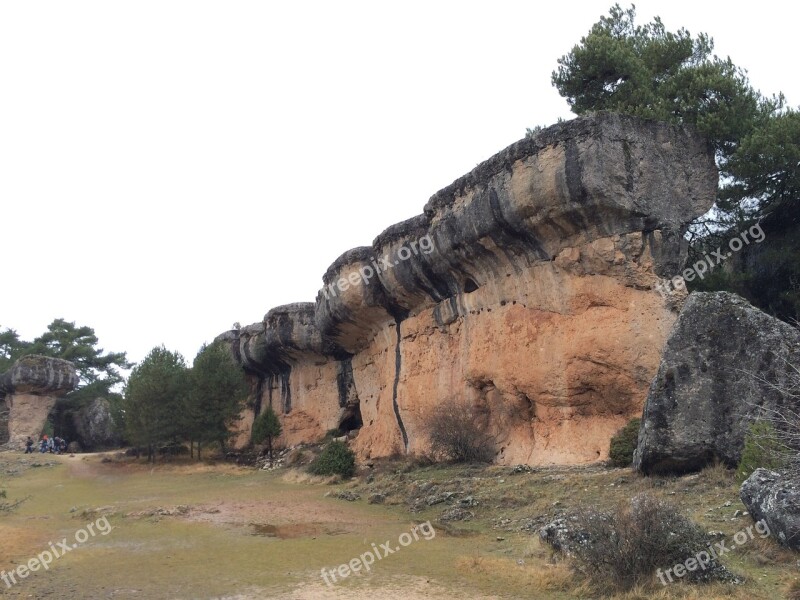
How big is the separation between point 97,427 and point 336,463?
85.7 ft

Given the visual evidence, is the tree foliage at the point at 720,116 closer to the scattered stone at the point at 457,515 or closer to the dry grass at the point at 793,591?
the scattered stone at the point at 457,515

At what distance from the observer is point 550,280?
1552 centimetres

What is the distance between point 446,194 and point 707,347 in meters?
9.17

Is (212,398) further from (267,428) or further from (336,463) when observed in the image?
(336,463)

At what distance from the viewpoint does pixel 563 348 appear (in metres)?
14.8

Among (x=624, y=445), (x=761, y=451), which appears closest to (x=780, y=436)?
(x=761, y=451)

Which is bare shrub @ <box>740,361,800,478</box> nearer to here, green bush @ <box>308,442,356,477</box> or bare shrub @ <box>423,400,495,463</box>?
bare shrub @ <box>423,400,495,463</box>

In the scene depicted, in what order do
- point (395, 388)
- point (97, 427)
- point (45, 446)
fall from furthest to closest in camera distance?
point (97, 427) < point (45, 446) < point (395, 388)

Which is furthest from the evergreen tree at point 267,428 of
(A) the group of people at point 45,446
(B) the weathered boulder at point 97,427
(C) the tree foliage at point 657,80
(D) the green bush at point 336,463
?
(C) the tree foliage at point 657,80

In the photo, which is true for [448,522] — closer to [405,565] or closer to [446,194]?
[405,565]

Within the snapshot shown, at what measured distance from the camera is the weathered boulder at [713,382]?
9320 millimetres

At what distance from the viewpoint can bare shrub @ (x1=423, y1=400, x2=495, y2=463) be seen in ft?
53.1

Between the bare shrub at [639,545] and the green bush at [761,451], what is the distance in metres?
1.98

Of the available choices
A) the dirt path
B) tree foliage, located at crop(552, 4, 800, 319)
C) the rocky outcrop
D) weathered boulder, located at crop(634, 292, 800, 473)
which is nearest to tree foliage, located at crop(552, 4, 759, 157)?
tree foliage, located at crop(552, 4, 800, 319)
